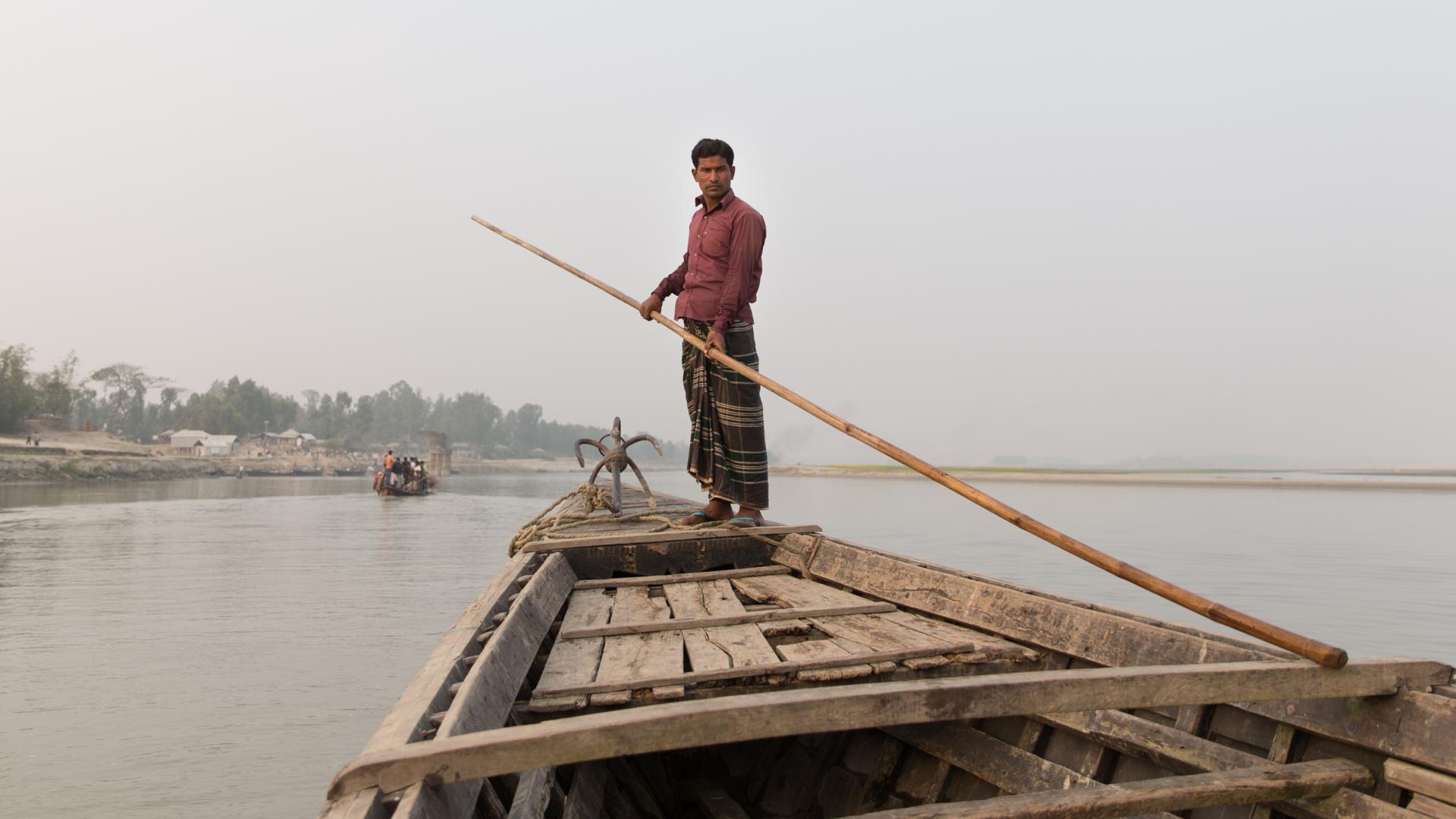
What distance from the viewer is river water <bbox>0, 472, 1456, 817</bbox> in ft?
12.0

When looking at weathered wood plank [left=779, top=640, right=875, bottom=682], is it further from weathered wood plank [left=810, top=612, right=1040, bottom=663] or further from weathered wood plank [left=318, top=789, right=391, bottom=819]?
weathered wood plank [left=318, top=789, right=391, bottom=819]

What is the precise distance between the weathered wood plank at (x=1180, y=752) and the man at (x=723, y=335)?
2025 mm

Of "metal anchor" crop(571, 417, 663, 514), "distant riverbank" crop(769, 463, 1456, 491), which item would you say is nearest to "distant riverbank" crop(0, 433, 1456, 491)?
"distant riverbank" crop(769, 463, 1456, 491)

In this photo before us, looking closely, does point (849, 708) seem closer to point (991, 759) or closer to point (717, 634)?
point (991, 759)

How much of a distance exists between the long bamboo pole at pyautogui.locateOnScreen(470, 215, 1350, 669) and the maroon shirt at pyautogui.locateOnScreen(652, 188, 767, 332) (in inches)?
18.9

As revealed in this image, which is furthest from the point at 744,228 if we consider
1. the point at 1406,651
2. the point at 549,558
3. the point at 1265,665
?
the point at 1406,651

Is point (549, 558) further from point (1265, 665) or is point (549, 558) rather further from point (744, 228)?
point (1265, 665)

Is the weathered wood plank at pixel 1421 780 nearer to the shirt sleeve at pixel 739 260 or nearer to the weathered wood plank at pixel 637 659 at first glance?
the weathered wood plank at pixel 637 659

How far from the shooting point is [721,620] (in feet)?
8.05

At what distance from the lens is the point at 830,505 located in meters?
23.3

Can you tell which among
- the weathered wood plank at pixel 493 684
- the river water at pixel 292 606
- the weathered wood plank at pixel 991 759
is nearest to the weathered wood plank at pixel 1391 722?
the weathered wood plank at pixel 991 759

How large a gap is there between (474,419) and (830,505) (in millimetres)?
102210

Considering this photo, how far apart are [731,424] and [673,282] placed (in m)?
0.86

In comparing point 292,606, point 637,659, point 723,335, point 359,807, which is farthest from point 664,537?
point 292,606
